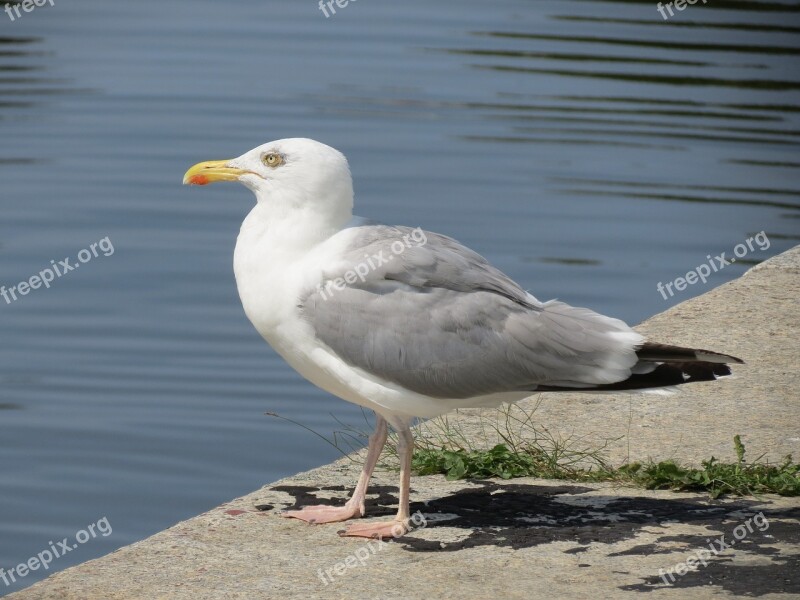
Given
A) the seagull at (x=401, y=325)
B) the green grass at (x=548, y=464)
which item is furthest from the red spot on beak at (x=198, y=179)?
the green grass at (x=548, y=464)

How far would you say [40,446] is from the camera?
356 inches

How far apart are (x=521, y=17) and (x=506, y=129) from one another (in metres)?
6.95

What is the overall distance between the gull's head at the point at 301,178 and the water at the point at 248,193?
2.61 meters

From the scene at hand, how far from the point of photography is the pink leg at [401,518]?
5969mm

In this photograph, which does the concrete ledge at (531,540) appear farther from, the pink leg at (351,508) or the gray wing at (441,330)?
the gray wing at (441,330)

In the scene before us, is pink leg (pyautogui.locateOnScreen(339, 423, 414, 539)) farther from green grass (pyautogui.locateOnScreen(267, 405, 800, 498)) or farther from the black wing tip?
the black wing tip

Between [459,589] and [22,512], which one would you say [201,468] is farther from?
[459,589]

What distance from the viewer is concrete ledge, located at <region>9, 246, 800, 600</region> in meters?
5.43

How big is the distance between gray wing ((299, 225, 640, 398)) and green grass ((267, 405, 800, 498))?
70 centimetres

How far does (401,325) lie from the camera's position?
5.95 meters

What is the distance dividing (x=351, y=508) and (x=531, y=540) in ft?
2.58

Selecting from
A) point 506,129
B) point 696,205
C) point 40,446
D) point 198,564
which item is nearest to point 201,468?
point 40,446

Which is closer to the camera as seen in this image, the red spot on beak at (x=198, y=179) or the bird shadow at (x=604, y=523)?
the bird shadow at (x=604, y=523)

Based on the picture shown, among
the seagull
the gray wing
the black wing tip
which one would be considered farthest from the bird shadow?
the black wing tip
